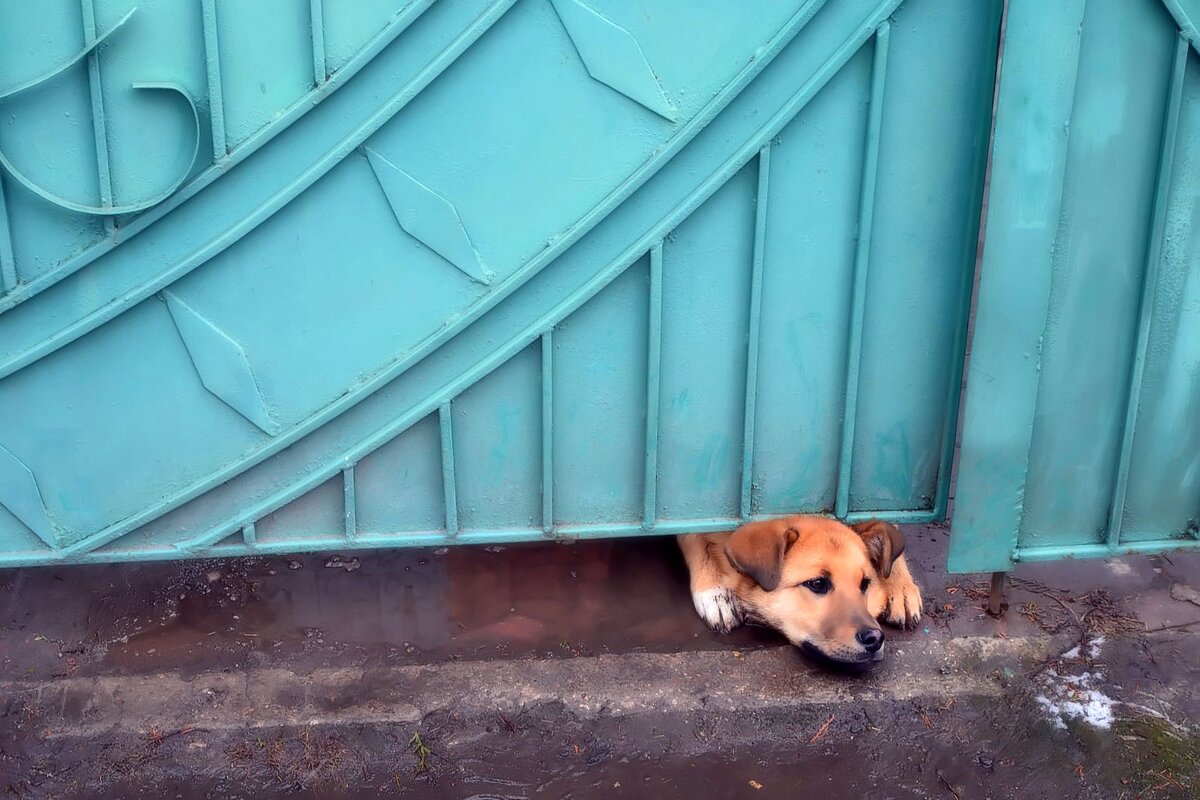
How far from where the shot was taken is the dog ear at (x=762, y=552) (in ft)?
13.0

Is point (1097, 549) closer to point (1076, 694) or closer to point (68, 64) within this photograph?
point (1076, 694)

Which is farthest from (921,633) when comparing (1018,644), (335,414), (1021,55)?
(335,414)

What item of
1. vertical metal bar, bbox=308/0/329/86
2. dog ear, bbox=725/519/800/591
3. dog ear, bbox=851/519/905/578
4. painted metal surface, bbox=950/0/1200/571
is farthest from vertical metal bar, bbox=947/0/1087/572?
vertical metal bar, bbox=308/0/329/86

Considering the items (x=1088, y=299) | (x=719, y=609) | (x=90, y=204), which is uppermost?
(x=90, y=204)

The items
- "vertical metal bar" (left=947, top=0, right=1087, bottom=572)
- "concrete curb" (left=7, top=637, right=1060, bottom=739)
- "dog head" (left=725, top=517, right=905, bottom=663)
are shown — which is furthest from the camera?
"dog head" (left=725, top=517, right=905, bottom=663)

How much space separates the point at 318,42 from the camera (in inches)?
124

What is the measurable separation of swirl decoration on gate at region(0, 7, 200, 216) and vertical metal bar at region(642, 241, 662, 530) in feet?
5.07

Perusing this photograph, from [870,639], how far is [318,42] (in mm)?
2894

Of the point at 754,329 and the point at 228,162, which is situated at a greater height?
the point at 228,162

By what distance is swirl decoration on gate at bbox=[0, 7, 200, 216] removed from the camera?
119 inches

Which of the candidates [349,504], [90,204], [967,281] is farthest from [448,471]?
[967,281]

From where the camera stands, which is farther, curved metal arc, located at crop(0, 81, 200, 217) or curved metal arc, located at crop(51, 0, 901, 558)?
curved metal arc, located at crop(51, 0, 901, 558)

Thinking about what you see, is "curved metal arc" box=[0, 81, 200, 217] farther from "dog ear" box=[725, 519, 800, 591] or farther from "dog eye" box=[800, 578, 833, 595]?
"dog eye" box=[800, 578, 833, 595]

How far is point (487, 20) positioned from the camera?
319 cm
